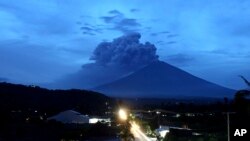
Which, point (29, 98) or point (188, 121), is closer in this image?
point (188, 121)

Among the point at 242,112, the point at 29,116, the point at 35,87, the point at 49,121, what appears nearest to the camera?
the point at 242,112

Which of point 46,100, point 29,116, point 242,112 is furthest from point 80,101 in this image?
point 242,112

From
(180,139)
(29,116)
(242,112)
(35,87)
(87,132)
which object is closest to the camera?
(242,112)

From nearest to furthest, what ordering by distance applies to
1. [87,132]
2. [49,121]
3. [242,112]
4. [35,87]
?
1. [242,112]
2. [87,132]
3. [49,121]
4. [35,87]

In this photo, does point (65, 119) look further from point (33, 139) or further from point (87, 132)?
point (87, 132)

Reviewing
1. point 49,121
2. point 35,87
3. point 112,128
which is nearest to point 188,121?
point 112,128

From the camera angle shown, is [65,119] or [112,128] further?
[65,119]

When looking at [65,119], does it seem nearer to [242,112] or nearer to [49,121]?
[49,121]

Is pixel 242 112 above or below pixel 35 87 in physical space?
below

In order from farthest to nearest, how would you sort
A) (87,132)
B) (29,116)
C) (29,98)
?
1. (29,98)
2. (29,116)
3. (87,132)
